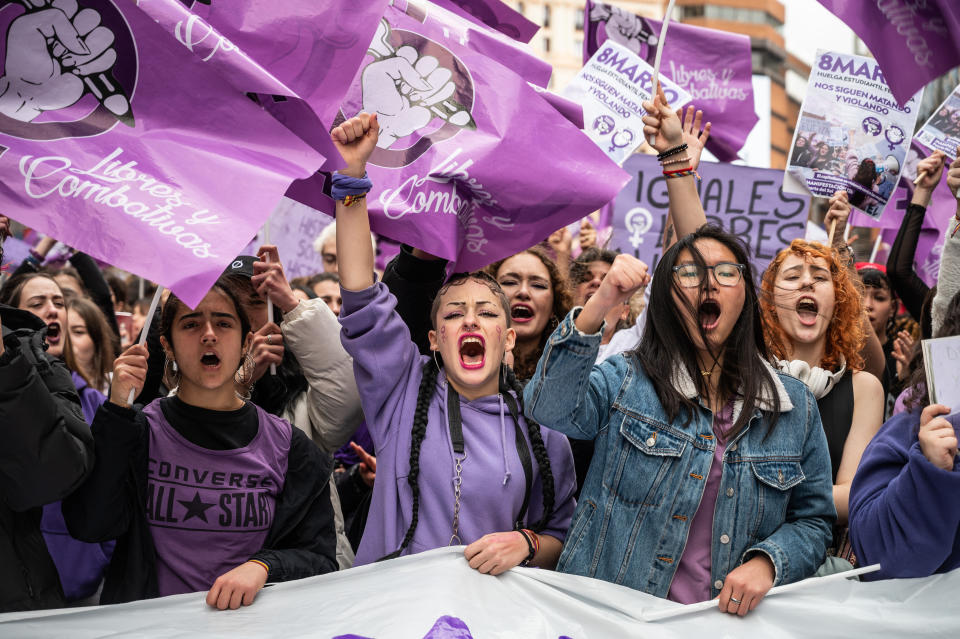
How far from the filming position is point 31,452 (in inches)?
114

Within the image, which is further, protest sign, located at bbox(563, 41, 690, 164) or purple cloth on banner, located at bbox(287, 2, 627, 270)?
protest sign, located at bbox(563, 41, 690, 164)

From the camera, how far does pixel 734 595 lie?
303cm

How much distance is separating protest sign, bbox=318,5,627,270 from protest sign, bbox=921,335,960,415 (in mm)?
1354

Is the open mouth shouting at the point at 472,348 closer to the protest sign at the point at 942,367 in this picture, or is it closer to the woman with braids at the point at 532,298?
the woman with braids at the point at 532,298

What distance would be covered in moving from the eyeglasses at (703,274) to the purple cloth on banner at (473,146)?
77 cm

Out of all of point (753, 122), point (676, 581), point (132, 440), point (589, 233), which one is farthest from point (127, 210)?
point (753, 122)

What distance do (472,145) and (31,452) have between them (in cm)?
186

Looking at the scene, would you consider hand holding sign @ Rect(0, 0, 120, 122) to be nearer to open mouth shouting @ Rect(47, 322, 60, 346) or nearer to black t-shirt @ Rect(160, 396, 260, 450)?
black t-shirt @ Rect(160, 396, 260, 450)

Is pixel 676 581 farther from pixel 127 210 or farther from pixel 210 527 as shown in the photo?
pixel 127 210

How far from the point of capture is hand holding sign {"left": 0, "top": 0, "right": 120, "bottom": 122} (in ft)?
9.98

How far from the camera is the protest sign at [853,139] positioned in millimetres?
5543

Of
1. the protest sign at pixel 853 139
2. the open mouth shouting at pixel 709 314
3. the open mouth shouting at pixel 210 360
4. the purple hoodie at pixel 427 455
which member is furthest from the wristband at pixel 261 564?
the protest sign at pixel 853 139

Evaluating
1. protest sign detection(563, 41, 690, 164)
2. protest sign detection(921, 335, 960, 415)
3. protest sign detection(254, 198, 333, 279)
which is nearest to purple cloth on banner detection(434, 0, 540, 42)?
protest sign detection(563, 41, 690, 164)

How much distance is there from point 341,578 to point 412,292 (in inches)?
49.1
